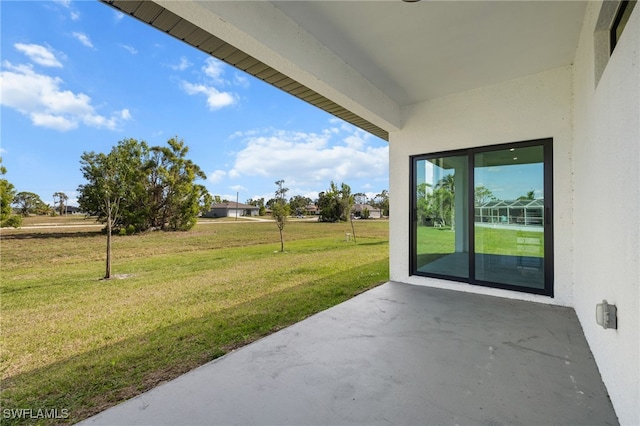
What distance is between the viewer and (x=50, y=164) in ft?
16.1

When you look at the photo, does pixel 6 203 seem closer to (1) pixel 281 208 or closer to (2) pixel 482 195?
(1) pixel 281 208

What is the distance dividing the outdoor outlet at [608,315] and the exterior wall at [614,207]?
0.04 m

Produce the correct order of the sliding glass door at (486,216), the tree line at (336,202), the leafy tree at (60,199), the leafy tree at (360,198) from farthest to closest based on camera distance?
the leafy tree at (360,198)
the tree line at (336,202)
the leafy tree at (60,199)
the sliding glass door at (486,216)

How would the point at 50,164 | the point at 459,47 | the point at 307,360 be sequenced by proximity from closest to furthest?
the point at 307,360 < the point at 459,47 < the point at 50,164

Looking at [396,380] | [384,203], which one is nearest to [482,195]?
[384,203]

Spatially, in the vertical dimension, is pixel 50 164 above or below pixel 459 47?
below

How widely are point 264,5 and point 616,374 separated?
10.6 ft

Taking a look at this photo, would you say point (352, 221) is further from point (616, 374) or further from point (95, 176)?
point (616, 374)

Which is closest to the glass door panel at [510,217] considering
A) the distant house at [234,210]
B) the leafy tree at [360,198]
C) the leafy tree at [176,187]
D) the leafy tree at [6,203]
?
the leafy tree at [6,203]

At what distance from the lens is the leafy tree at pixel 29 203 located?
454cm

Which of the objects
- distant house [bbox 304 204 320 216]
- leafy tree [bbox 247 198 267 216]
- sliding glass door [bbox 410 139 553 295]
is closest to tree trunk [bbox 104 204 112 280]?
leafy tree [bbox 247 198 267 216]

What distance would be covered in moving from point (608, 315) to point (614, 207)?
592mm

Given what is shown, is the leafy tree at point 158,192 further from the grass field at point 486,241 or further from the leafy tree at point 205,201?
the grass field at point 486,241

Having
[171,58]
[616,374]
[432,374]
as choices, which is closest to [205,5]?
[432,374]
